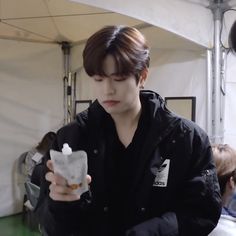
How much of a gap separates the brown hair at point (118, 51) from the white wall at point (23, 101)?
282 centimetres

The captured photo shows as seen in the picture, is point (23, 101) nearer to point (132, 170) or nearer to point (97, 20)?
point (97, 20)

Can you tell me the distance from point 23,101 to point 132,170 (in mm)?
2955

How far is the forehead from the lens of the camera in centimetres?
89

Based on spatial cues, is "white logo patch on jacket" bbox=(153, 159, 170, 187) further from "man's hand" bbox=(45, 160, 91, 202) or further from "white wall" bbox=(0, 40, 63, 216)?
"white wall" bbox=(0, 40, 63, 216)

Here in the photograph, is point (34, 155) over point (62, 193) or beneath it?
beneath

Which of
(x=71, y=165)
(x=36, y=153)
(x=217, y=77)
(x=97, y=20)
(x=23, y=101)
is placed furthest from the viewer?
(x=23, y=101)

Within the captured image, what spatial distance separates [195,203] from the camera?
94 cm

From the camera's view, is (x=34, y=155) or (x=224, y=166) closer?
(x=224, y=166)

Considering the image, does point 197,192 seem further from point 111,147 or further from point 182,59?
point 182,59

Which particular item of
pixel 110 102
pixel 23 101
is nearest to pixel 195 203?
pixel 110 102

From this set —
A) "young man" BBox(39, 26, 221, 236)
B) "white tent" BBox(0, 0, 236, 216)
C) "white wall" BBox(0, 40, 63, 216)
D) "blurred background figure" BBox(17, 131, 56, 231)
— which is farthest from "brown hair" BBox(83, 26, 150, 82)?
"white wall" BBox(0, 40, 63, 216)

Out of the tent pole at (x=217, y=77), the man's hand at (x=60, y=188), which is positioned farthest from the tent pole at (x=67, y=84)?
the man's hand at (x=60, y=188)

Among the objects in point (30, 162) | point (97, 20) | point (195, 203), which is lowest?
point (30, 162)

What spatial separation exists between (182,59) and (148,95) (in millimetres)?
1930
